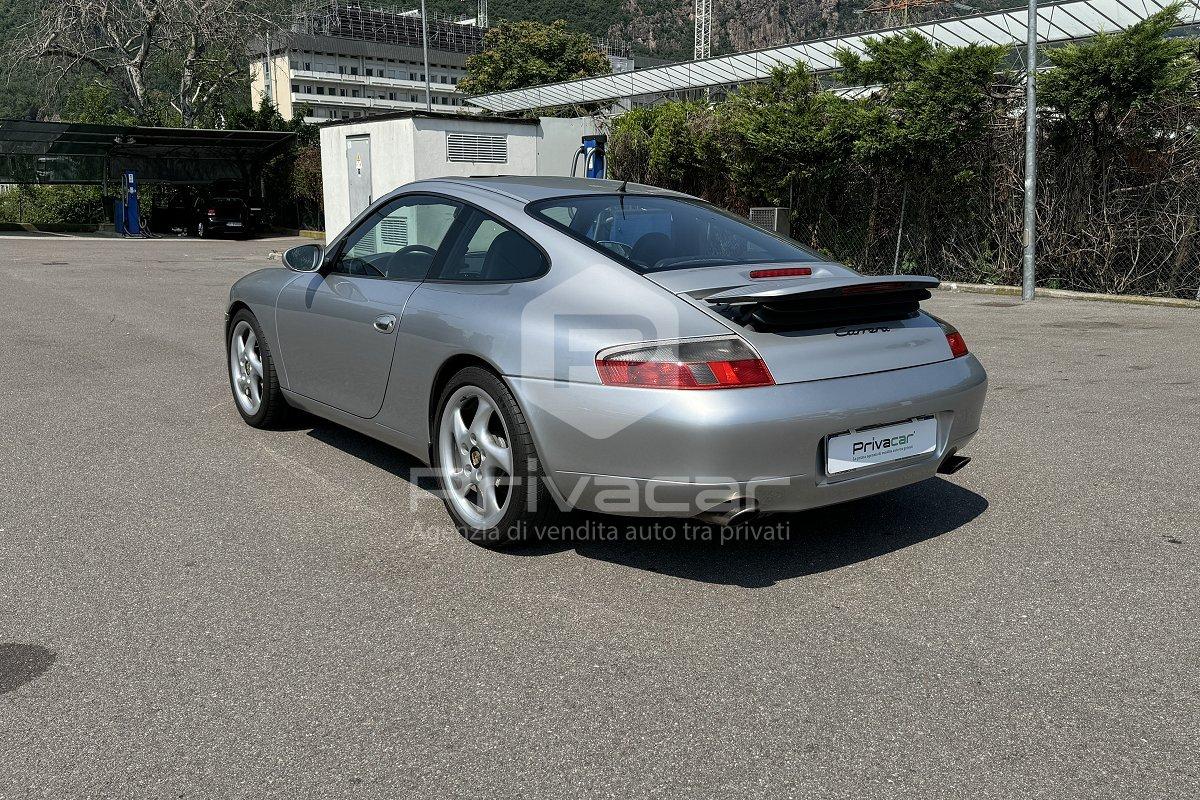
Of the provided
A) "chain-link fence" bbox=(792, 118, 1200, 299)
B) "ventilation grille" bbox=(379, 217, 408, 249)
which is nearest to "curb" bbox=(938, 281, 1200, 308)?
"chain-link fence" bbox=(792, 118, 1200, 299)

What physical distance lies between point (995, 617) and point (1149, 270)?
12.4 meters

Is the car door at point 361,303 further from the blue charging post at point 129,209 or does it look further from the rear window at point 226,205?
the blue charging post at point 129,209

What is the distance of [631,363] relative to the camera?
12.0ft

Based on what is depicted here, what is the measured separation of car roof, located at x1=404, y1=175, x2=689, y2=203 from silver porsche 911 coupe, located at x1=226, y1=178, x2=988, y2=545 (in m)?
0.02

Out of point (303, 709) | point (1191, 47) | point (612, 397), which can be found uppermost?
point (1191, 47)

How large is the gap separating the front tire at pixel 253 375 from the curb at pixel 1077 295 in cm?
1131

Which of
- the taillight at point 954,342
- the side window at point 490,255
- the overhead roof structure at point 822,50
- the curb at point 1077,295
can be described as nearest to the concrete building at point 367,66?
the overhead roof structure at point 822,50

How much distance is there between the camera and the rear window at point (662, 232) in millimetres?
4227

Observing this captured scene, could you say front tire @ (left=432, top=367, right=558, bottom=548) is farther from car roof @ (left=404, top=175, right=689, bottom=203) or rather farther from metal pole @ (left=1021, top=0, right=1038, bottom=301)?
metal pole @ (left=1021, top=0, right=1038, bottom=301)

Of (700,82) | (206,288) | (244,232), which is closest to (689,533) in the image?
(206,288)

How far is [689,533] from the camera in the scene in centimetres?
446

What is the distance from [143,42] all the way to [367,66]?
92.4 meters

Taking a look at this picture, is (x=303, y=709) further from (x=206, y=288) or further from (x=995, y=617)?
(x=206, y=288)

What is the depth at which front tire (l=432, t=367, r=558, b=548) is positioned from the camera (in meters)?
3.97
